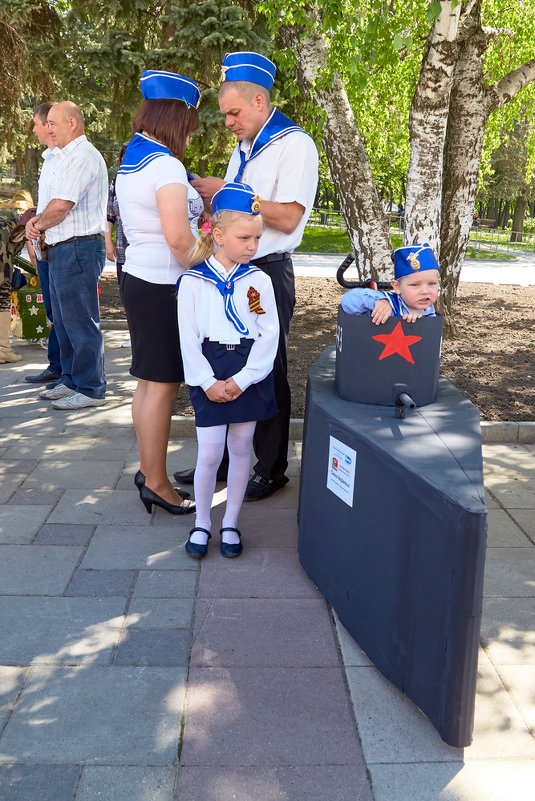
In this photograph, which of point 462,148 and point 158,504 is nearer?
point 158,504

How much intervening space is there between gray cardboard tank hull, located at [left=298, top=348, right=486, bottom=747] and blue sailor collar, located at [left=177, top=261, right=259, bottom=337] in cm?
47

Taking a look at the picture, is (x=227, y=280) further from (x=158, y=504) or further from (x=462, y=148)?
(x=462, y=148)

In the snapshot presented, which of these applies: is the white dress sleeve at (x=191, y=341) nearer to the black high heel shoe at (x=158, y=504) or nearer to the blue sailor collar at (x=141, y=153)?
the blue sailor collar at (x=141, y=153)

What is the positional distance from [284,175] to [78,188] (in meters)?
2.63

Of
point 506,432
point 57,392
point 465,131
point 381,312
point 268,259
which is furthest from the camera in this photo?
point 465,131

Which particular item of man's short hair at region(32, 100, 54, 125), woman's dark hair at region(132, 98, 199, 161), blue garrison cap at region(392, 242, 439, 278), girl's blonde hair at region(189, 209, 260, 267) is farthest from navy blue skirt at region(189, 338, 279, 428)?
man's short hair at region(32, 100, 54, 125)

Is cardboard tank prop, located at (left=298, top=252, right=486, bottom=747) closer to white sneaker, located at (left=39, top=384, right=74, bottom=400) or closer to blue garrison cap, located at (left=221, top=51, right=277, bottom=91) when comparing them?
blue garrison cap, located at (left=221, top=51, right=277, bottom=91)

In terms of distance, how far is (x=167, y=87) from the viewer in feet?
12.2

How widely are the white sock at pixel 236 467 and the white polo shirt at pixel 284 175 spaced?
96cm

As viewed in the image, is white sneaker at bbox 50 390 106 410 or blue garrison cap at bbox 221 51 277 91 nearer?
blue garrison cap at bbox 221 51 277 91

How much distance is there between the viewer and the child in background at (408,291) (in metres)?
3.34

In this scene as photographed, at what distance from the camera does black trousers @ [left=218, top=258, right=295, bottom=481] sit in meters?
4.22

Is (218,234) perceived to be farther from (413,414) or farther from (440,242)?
(440,242)

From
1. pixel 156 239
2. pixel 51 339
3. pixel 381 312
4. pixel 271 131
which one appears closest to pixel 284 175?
pixel 271 131
